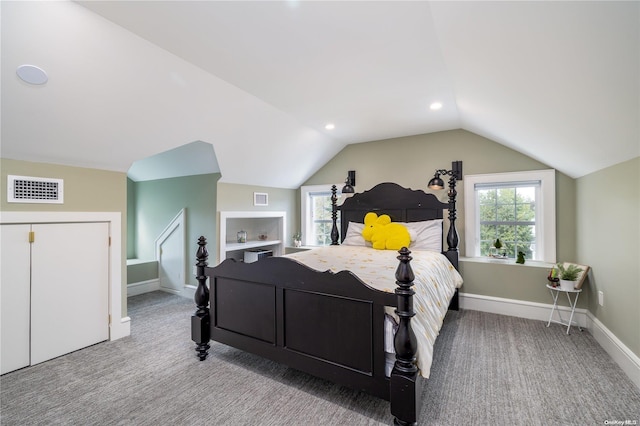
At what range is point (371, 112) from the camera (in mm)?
3361

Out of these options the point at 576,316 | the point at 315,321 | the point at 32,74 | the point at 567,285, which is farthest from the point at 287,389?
the point at 576,316

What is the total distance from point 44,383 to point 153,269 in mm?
2613

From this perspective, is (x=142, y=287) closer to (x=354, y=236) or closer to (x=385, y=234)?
(x=354, y=236)

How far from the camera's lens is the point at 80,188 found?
8.75 ft

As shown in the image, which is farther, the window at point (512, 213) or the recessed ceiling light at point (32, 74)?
the window at point (512, 213)

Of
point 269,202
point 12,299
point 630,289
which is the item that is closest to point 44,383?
point 12,299

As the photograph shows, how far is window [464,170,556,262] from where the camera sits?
137 inches

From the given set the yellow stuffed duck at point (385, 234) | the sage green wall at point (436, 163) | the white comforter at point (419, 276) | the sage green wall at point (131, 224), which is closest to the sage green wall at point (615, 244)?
the sage green wall at point (436, 163)

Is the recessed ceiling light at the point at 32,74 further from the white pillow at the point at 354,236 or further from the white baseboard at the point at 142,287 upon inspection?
the white pillow at the point at 354,236

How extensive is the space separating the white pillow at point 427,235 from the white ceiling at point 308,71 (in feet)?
4.43

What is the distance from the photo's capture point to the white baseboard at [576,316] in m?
2.16

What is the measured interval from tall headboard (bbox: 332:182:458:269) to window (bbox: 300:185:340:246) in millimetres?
674

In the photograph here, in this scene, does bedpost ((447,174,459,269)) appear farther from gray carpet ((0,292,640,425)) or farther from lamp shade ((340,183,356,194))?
lamp shade ((340,183,356,194))

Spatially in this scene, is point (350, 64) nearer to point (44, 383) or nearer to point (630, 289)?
point (630, 289)
